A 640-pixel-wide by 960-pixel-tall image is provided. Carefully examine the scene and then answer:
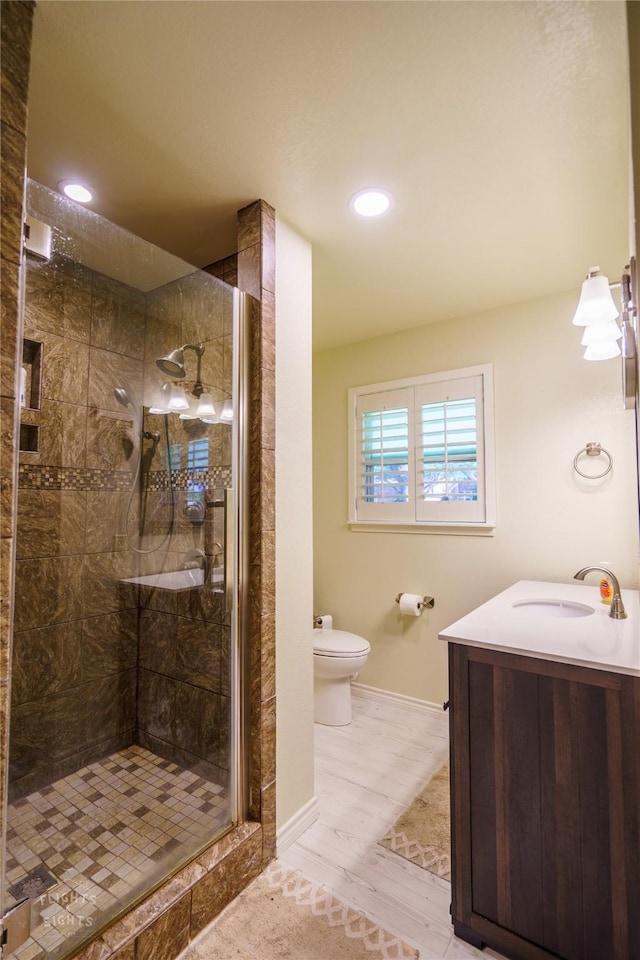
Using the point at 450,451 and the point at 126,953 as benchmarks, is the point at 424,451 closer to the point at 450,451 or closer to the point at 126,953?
the point at 450,451

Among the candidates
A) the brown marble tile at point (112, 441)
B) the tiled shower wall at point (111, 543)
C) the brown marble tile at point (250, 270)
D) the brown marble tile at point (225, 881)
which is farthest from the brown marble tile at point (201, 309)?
the brown marble tile at point (225, 881)

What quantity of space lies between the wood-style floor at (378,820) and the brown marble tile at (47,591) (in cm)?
120

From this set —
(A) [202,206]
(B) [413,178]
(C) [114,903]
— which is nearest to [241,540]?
(C) [114,903]

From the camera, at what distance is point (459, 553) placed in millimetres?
2773

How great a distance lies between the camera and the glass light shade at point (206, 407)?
1.71 meters

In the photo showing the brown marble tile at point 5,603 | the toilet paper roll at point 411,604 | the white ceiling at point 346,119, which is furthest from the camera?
the toilet paper roll at point 411,604

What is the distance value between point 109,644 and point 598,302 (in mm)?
2287

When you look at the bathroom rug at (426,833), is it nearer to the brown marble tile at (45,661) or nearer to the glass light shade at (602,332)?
the brown marble tile at (45,661)

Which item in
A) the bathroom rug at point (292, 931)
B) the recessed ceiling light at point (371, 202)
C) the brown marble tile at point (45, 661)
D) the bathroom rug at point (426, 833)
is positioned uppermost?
the recessed ceiling light at point (371, 202)

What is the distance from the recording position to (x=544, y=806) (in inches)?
49.0

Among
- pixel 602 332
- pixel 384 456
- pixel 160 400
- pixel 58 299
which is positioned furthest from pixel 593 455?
pixel 58 299

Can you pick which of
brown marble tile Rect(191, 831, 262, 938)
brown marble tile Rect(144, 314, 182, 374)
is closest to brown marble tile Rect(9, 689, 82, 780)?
brown marble tile Rect(191, 831, 262, 938)

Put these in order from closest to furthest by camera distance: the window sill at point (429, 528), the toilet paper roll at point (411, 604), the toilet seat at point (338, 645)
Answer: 1. the toilet seat at point (338, 645)
2. the window sill at point (429, 528)
3. the toilet paper roll at point (411, 604)

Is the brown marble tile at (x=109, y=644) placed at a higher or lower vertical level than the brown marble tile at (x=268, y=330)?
lower
